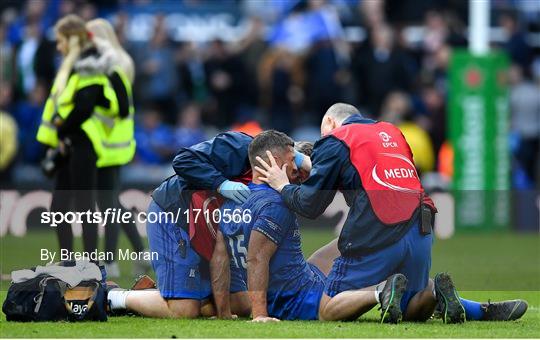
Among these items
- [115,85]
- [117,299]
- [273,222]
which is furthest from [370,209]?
[115,85]

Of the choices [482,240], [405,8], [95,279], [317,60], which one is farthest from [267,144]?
[405,8]

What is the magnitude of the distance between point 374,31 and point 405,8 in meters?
1.44

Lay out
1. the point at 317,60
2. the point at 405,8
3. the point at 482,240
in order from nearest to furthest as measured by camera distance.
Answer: the point at 482,240 < the point at 317,60 < the point at 405,8

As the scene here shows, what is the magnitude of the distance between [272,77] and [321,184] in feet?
42.5

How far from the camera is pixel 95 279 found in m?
10.2

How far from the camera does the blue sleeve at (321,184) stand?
9797 millimetres

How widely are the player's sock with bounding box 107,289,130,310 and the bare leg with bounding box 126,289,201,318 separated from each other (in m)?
0.03

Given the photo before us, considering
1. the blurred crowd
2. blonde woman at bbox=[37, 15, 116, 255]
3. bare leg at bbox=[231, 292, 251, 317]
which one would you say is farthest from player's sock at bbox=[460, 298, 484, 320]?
the blurred crowd

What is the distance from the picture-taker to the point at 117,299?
10.5 meters

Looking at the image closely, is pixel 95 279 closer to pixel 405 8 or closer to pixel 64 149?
pixel 64 149

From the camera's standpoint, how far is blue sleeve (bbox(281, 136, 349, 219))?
980cm

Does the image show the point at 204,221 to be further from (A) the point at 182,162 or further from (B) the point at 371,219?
(B) the point at 371,219
